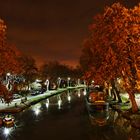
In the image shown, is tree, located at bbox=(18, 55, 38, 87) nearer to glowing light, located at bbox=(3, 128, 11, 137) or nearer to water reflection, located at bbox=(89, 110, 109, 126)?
water reflection, located at bbox=(89, 110, 109, 126)

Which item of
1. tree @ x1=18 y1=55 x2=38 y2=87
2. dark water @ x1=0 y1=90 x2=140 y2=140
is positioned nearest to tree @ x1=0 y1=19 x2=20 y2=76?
dark water @ x1=0 y1=90 x2=140 y2=140

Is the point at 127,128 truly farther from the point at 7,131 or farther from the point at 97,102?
the point at 97,102

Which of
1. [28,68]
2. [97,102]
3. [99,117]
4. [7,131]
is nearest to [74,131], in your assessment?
[7,131]

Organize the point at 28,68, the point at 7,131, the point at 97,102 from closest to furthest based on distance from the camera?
the point at 7,131
the point at 97,102
the point at 28,68

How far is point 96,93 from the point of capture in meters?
42.2

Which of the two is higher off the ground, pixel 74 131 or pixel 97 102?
pixel 97 102

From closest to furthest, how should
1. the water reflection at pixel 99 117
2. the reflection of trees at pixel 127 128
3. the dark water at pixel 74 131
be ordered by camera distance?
the reflection of trees at pixel 127 128 < the dark water at pixel 74 131 < the water reflection at pixel 99 117

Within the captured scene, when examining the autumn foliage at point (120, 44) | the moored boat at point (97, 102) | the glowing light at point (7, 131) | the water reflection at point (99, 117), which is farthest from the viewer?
the moored boat at point (97, 102)

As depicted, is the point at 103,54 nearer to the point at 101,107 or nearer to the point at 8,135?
the point at 101,107

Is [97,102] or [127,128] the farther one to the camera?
[97,102]

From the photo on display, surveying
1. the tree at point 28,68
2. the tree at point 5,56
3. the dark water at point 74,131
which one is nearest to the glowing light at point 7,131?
the dark water at point 74,131

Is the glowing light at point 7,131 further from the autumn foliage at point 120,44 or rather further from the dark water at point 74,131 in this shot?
the autumn foliage at point 120,44

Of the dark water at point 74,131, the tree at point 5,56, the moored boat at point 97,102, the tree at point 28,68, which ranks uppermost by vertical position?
the tree at point 28,68

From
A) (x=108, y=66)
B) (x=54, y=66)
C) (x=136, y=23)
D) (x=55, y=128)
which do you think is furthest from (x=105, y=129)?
(x=54, y=66)
